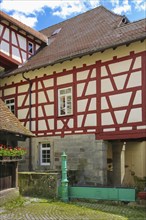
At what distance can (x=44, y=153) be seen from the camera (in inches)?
650

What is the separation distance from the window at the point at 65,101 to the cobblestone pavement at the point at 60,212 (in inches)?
208

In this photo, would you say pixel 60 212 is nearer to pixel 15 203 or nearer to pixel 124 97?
pixel 15 203

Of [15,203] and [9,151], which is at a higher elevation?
[9,151]

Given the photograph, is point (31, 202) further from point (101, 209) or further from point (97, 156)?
point (97, 156)

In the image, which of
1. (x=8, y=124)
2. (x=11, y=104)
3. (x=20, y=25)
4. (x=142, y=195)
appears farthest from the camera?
(x=20, y=25)

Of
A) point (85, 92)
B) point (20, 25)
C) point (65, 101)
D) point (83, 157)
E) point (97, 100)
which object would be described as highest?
point (20, 25)

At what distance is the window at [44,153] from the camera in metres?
16.3

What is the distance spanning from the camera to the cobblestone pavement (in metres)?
9.21

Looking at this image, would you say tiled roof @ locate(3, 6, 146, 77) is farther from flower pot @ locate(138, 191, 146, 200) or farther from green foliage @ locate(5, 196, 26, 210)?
green foliage @ locate(5, 196, 26, 210)

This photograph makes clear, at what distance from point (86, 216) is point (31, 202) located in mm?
2407

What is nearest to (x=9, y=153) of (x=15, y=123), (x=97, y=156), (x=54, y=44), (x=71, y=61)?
(x=15, y=123)

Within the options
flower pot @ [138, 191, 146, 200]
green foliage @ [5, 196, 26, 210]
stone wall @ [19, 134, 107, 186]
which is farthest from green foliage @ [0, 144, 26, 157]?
flower pot @ [138, 191, 146, 200]

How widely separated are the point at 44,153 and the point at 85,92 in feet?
12.9

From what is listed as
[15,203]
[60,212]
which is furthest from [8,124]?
[60,212]
